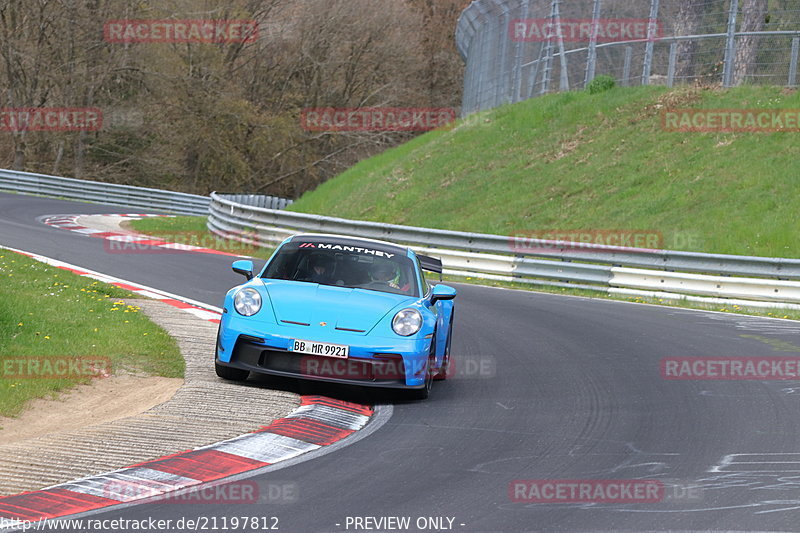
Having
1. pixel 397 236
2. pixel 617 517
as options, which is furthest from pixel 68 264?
pixel 617 517

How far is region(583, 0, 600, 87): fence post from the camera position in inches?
1102

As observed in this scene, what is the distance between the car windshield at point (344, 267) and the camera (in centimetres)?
971

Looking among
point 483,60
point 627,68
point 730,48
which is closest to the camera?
point 730,48

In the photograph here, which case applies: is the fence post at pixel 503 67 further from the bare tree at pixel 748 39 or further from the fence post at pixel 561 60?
the bare tree at pixel 748 39

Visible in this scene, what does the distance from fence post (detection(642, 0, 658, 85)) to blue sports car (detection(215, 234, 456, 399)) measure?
1854 cm

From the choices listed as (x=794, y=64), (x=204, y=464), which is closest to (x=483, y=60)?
(x=794, y=64)

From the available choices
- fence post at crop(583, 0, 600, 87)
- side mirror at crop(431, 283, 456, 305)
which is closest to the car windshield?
side mirror at crop(431, 283, 456, 305)

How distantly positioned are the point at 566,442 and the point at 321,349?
2149 mm

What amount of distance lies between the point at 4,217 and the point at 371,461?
21.1 m

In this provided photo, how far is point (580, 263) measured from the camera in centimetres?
1905

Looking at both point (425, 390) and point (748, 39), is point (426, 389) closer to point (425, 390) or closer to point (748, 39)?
point (425, 390)

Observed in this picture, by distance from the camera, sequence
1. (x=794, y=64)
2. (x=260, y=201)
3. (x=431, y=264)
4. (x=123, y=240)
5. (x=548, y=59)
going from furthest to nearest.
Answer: (x=260, y=201), (x=548, y=59), (x=794, y=64), (x=123, y=240), (x=431, y=264)

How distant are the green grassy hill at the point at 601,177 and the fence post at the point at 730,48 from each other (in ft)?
1.50

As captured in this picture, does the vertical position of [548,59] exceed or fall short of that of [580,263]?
it exceeds it
